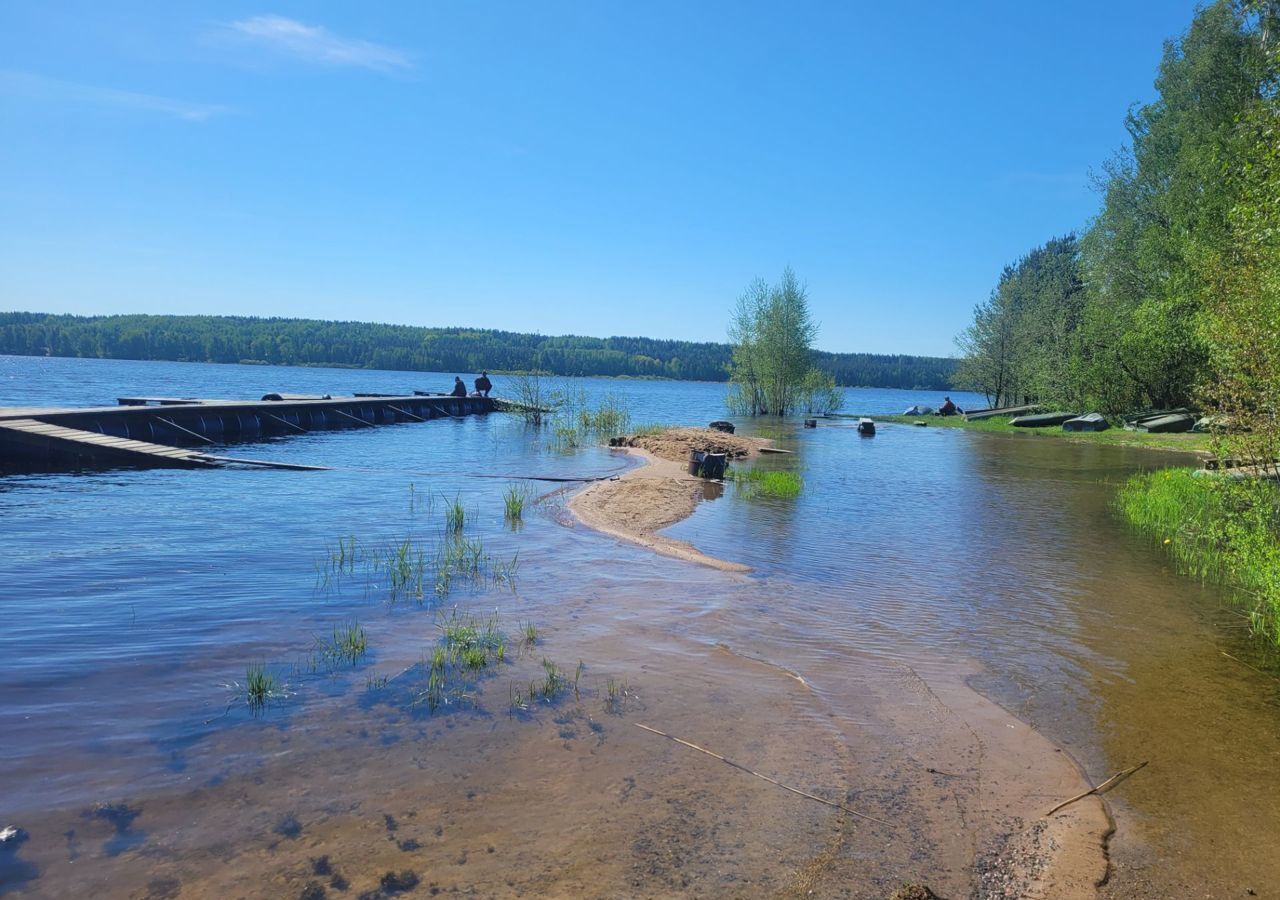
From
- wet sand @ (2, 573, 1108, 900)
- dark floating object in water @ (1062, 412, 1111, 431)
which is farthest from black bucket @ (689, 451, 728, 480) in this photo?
dark floating object in water @ (1062, 412, 1111, 431)

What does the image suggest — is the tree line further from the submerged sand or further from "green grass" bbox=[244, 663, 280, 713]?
"green grass" bbox=[244, 663, 280, 713]

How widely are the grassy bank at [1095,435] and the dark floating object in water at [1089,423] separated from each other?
1.61 ft

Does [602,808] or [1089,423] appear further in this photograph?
[1089,423]

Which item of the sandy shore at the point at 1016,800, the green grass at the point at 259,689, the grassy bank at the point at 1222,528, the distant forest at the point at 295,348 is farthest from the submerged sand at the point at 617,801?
the distant forest at the point at 295,348

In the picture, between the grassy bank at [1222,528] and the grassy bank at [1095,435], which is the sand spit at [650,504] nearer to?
the grassy bank at [1222,528]

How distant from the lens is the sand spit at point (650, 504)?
14.5 metres

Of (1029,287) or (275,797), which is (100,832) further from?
(1029,287)

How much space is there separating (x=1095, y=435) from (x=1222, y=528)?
33.0 m

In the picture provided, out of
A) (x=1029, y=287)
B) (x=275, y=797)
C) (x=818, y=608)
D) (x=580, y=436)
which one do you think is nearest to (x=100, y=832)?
(x=275, y=797)

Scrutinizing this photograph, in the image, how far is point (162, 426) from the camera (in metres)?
32.6

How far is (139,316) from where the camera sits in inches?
7141

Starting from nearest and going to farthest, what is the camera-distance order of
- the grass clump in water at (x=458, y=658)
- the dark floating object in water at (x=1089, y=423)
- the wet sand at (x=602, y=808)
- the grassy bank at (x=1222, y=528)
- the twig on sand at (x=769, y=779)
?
the wet sand at (x=602, y=808), the twig on sand at (x=769, y=779), the grass clump in water at (x=458, y=658), the grassy bank at (x=1222, y=528), the dark floating object in water at (x=1089, y=423)

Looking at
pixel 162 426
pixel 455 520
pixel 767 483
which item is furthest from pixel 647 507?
pixel 162 426

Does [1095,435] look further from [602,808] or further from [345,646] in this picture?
[602,808]
